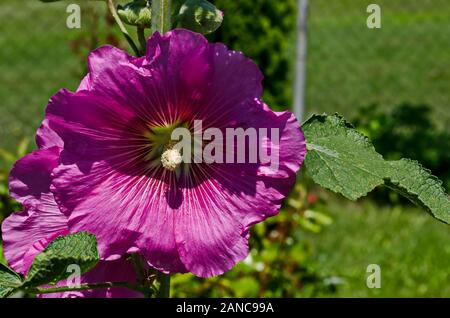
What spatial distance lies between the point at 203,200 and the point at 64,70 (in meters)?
7.67

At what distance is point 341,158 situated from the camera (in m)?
0.76

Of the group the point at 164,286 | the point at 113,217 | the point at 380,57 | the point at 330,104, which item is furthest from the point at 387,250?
the point at 380,57

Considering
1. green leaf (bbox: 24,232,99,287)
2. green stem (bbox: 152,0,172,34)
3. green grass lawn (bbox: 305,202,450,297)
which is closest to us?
green leaf (bbox: 24,232,99,287)

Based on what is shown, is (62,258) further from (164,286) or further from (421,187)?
(421,187)

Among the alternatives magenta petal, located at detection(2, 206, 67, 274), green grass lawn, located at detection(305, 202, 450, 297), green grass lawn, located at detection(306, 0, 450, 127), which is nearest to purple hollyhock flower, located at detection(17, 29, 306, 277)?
magenta petal, located at detection(2, 206, 67, 274)

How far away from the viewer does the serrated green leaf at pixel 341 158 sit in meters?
0.72

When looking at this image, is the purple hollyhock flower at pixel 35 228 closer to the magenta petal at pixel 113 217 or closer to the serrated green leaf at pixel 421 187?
the magenta petal at pixel 113 217

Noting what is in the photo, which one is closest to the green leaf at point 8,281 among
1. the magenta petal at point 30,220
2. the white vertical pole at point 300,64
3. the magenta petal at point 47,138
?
the magenta petal at point 30,220

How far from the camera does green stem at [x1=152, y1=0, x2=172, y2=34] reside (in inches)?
29.8

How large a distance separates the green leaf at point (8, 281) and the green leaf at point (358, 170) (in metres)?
0.30

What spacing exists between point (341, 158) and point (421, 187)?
8 centimetres

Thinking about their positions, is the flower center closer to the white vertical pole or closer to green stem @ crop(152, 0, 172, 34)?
green stem @ crop(152, 0, 172, 34)

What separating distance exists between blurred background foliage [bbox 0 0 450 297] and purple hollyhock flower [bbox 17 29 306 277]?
49cm
